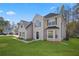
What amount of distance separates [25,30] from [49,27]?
0.87ft

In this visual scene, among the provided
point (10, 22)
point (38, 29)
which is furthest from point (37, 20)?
point (10, 22)

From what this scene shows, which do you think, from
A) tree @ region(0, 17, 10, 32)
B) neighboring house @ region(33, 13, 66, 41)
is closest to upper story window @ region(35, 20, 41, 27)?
neighboring house @ region(33, 13, 66, 41)

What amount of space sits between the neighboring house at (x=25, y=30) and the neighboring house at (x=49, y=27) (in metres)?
0.05

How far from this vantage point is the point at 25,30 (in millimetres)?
2887

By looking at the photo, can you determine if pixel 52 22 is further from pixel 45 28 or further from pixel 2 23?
pixel 2 23

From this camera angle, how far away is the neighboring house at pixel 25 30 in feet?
9.41

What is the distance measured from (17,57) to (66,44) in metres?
0.55

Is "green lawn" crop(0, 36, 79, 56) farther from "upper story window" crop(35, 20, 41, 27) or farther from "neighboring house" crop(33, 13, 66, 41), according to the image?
"upper story window" crop(35, 20, 41, 27)

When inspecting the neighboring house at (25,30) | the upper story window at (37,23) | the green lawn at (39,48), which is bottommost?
the green lawn at (39,48)

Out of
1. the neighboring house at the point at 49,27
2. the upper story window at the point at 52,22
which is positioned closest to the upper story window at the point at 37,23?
the neighboring house at the point at 49,27

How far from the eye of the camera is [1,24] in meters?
2.86

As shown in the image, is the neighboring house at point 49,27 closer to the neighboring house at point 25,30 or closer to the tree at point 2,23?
the neighboring house at point 25,30

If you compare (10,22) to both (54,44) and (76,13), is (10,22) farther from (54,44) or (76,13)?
(76,13)

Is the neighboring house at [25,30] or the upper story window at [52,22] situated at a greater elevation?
the upper story window at [52,22]
